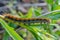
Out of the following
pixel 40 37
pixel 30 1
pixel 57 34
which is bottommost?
pixel 30 1

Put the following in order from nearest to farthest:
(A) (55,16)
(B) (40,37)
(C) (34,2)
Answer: (B) (40,37) → (A) (55,16) → (C) (34,2)

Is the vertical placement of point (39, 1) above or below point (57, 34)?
below

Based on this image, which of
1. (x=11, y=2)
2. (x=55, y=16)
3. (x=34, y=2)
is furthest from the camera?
A: (x=34, y=2)

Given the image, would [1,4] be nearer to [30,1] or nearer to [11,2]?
[11,2]

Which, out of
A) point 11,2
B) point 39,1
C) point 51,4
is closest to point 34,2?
point 39,1

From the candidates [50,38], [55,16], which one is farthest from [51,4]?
[50,38]

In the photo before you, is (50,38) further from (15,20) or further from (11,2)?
(11,2)

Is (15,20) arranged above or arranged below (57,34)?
above

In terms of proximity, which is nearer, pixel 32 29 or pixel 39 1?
pixel 32 29

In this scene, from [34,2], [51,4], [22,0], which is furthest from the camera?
[22,0]
